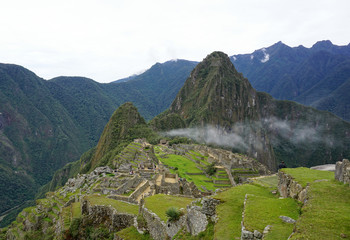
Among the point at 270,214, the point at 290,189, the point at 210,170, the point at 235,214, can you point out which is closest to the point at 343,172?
the point at 290,189

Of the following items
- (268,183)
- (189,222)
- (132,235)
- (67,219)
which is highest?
(189,222)

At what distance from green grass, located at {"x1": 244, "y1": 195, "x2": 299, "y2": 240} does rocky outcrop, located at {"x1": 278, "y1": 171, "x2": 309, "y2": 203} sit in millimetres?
389

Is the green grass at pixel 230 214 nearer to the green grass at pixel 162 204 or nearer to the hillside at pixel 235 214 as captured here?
the hillside at pixel 235 214

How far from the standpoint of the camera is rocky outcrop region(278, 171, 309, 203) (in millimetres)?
8000

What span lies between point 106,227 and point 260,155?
7991 inches

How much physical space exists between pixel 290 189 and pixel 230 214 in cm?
330

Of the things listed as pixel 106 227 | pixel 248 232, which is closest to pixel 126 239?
pixel 106 227

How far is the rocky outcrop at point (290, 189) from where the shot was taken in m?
8.00

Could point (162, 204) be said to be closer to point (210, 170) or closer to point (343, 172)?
point (343, 172)

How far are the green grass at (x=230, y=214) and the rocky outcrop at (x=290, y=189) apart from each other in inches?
50.4

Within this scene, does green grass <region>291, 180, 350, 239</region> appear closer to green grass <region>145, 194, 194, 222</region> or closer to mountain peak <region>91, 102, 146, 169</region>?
green grass <region>145, 194, 194, 222</region>

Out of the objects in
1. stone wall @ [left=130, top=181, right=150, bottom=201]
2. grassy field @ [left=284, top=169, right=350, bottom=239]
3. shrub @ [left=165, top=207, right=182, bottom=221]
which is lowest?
stone wall @ [left=130, top=181, right=150, bottom=201]

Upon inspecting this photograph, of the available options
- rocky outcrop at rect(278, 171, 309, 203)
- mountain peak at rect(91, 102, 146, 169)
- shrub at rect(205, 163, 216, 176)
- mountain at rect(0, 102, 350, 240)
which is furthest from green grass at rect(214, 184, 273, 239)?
mountain peak at rect(91, 102, 146, 169)

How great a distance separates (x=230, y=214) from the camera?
7.84m
